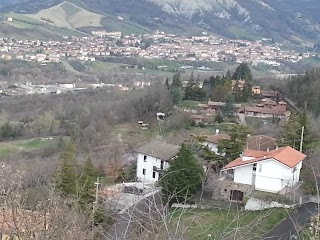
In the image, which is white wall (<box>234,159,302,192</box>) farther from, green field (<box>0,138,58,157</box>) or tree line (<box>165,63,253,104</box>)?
tree line (<box>165,63,253,104</box>)

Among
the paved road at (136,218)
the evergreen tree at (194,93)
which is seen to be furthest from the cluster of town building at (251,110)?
the paved road at (136,218)

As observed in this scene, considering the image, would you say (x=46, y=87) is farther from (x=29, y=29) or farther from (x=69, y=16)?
(x=69, y=16)

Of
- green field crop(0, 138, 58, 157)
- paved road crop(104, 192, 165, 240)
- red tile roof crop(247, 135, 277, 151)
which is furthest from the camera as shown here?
green field crop(0, 138, 58, 157)

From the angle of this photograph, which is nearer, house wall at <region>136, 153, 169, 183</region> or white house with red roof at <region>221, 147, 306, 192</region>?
white house with red roof at <region>221, 147, 306, 192</region>

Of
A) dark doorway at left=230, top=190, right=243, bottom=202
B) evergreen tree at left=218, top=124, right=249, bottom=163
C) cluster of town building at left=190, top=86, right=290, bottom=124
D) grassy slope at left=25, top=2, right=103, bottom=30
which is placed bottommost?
dark doorway at left=230, top=190, right=243, bottom=202

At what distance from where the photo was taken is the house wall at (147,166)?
17688 millimetres

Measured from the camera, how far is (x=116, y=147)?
74.0 feet

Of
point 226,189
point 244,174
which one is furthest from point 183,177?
point 244,174

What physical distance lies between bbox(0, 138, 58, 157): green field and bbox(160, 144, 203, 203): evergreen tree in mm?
12333

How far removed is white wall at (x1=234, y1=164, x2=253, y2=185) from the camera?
586 inches

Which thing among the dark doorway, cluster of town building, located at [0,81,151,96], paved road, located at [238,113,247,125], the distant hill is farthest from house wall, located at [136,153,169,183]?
the distant hill

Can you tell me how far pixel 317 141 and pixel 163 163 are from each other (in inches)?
190

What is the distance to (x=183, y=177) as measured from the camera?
46.1ft

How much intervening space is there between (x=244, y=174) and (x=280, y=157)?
105cm
